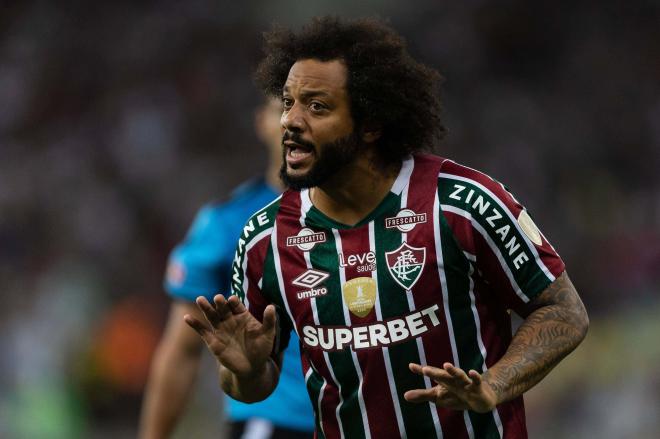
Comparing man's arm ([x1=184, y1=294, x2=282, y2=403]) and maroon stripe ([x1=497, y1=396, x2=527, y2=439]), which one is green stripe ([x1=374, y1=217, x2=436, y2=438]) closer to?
maroon stripe ([x1=497, y1=396, x2=527, y2=439])

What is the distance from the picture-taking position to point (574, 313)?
12.1ft

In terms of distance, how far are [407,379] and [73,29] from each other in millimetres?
11335

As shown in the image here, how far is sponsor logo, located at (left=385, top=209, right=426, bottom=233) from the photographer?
12.6 ft

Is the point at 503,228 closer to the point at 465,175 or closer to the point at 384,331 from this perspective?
the point at 465,175

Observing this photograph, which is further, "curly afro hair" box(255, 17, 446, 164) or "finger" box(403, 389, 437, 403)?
"curly afro hair" box(255, 17, 446, 164)

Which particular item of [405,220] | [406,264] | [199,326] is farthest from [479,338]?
[199,326]

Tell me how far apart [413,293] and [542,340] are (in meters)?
0.43

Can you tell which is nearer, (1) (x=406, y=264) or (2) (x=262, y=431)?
(1) (x=406, y=264)

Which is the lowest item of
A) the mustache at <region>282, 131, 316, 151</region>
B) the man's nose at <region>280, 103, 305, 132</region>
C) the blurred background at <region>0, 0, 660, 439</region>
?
the mustache at <region>282, 131, 316, 151</region>

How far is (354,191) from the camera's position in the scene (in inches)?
157

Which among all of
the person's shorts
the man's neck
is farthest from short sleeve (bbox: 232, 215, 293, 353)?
the person's shorts

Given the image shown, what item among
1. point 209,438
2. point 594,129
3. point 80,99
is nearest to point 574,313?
point 209,438

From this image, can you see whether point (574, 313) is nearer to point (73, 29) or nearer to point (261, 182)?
point (261, 182)

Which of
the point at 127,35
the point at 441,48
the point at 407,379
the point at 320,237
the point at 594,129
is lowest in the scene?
the point at 407,379
